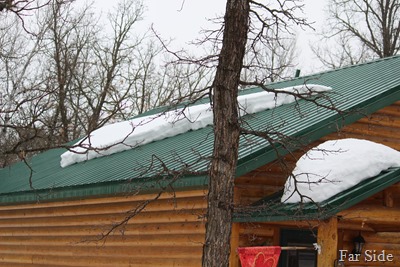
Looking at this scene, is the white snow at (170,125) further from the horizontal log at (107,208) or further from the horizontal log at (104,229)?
the horizontal log at (104,229)

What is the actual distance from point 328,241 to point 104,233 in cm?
609

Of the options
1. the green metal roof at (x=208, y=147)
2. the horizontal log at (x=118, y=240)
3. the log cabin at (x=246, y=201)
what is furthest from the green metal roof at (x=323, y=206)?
the horizontal log at (x=118, y=240)

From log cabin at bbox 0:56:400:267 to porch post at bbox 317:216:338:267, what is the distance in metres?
0.01

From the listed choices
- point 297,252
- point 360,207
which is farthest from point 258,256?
point 297,252

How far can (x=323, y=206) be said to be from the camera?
1027 centimetres

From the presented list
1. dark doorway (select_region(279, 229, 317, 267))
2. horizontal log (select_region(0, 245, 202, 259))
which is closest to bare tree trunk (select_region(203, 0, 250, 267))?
horizontal log (select_region(0, 245, 202, 259))

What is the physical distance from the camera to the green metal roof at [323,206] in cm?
1012

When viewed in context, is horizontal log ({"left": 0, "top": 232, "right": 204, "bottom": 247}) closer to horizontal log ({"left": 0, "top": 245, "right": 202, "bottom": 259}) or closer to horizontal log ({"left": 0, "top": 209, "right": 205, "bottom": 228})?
horizontal log ({"left": 0, "top": 245, "right": 202, "bottom": 259})

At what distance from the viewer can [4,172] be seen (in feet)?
75.1

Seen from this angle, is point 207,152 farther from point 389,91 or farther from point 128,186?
point 389,91

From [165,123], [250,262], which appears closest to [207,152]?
[250,262]

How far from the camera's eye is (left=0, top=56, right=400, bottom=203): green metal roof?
1220cm

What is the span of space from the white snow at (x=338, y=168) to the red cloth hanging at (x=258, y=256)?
941mm

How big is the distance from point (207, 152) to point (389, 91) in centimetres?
341
